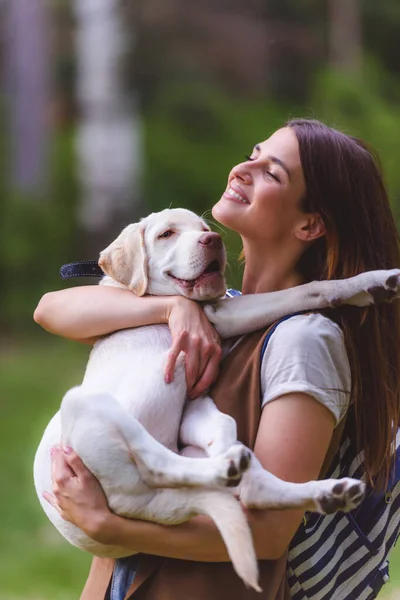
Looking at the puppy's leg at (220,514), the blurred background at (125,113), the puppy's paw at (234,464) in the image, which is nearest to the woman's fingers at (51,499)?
the puppy's leg at (220,514)

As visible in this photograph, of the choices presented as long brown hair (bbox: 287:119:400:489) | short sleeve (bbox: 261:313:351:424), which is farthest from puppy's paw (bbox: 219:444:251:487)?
long brown hair (bbox: 287:119:400:489)

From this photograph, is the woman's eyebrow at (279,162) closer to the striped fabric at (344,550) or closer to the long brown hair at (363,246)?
the long brown hair at (363,246)

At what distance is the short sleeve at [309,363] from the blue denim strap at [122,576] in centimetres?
51

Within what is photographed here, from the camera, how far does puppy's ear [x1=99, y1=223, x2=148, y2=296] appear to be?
2979mm

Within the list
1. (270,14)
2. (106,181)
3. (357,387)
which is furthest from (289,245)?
(270,14)

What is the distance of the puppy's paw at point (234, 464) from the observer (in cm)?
229

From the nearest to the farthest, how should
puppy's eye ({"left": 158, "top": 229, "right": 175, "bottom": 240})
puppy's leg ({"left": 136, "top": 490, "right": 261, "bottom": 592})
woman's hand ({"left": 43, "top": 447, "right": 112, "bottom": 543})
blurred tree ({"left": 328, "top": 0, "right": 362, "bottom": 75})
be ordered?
1. puppy's leg ({"left": 136, "top": 490, "right": 261, "bottom": 592})
2. woman's hand ({"left": 43, "top": 447, "right": 112, "bottom": 543})
3. puppy's eye ({"left": 158, "top": 229, "right": 175, "bottom": 240})
4. blurred tree ({"left": 328, "top": 0, "right": 362, "bottom": 75})

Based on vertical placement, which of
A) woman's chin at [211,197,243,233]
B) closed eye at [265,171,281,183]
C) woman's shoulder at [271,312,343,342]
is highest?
closed eye at [265,171,281,183]

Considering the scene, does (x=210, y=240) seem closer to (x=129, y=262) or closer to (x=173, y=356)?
(x=129, y=262)

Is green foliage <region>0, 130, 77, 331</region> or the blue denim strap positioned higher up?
the blue denim strap

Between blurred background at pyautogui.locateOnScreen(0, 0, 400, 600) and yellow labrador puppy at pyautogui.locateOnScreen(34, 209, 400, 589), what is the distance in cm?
477

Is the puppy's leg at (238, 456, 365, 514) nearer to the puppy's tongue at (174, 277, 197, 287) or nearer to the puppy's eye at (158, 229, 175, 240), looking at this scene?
the puppy's tongue at (174, 277, 197, 287)

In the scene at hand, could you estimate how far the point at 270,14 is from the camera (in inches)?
579

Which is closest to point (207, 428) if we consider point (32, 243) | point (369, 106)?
point (369, 106)
